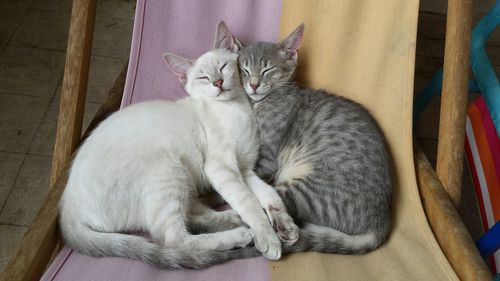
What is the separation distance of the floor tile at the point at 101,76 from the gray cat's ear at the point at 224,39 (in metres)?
1.23

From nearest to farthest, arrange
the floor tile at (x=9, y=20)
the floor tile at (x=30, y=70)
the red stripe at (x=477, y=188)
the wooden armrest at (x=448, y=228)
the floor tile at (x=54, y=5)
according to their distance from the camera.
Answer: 1. the wooden armrest at (x=448, y=228)
2. the red stripe at (x=477, y=188)
3. the floor tile at (x=30, y=70)
4. the floor tile at (x=9, y=20)
5. the floor tile at (x=54, y=5)

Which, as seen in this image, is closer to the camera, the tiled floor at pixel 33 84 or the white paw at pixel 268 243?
the white paw at pixel 268 243

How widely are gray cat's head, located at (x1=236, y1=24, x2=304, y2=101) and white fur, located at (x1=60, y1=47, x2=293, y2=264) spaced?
0.28 ft

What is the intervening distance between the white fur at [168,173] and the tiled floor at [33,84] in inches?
37.0

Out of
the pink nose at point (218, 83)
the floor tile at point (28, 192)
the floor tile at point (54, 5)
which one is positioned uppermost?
the floor tile at point (54, 5)

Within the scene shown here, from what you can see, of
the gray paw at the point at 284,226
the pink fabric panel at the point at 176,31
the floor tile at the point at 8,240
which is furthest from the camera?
the floor tile at the point at 8,240

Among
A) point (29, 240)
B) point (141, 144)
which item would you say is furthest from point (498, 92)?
point (29, 240)

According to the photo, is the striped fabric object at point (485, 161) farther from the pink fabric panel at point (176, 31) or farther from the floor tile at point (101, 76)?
the floor tile at point (101, 76)

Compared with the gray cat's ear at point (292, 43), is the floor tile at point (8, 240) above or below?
below

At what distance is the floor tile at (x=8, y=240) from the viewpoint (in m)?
1.82

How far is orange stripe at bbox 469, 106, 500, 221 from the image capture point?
1610mm

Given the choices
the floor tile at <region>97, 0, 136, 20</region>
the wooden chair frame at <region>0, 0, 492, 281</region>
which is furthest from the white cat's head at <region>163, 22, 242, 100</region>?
the floor tile at <region>97, 0, 136, 20</region>

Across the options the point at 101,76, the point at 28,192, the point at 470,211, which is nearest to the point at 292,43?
the point at 470,211

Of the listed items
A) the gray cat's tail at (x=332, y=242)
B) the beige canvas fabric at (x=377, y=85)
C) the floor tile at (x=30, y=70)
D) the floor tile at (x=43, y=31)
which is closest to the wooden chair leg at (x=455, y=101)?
the beige canvas fabric at (x=377, y=85)
